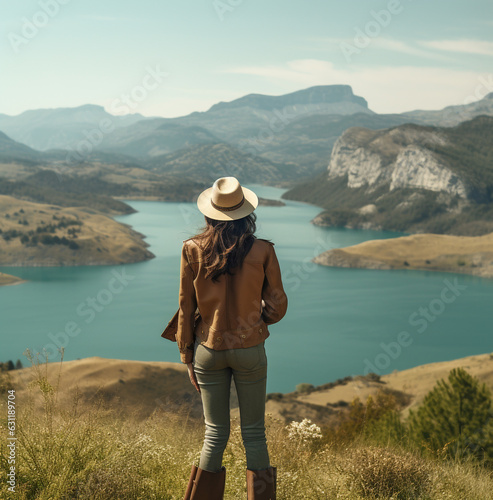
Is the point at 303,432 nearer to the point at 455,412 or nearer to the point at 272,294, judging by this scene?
the point at 272,294

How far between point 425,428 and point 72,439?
13.4 m

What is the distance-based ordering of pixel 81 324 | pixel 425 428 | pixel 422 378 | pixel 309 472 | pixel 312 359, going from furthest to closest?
pixel 81 324
pixel 312 359
pixel 422 378
pixel 425 428
pixel 309 472

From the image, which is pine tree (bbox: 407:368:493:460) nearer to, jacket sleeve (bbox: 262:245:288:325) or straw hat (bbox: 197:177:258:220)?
jacket sleeve (bbox: 262:245:288:325)

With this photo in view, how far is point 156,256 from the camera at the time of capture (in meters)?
101

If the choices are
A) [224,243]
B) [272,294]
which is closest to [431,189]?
[272,294]

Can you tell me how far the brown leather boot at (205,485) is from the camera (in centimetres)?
350

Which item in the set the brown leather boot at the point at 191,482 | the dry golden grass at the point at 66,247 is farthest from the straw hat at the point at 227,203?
the dry golden grass at the point at 66,247

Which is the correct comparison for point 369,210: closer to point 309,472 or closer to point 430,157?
point 430,157

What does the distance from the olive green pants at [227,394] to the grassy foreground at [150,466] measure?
536 mm

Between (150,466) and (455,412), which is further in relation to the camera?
(455,412)

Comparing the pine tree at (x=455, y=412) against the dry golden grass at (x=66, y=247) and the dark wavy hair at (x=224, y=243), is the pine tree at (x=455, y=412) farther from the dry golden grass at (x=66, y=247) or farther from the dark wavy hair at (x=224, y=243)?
the dry golden grass at (x=66, y=247)

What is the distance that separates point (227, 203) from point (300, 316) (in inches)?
2395

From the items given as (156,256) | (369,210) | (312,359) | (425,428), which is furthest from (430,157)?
(425,428)

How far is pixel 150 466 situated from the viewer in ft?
13.3
